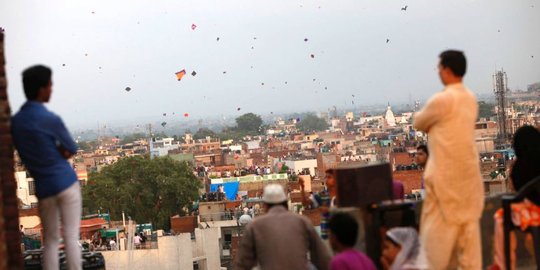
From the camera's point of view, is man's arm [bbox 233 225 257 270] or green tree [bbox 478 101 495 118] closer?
man's arm [bbox 233 225 257 270]

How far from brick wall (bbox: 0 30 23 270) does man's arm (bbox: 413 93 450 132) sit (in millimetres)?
1787

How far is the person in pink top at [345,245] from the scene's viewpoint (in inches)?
204

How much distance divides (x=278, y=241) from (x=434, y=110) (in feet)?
3.06

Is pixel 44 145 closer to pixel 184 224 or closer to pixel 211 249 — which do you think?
pixel 211 249

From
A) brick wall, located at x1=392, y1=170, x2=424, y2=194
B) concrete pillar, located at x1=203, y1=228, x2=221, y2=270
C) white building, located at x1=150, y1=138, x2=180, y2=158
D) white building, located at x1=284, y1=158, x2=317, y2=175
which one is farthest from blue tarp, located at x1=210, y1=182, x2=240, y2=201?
white building, located at x1=150, y1=138, x2=180, y2=158

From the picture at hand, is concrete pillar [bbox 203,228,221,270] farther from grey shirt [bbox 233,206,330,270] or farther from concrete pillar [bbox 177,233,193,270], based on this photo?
grey shirt [bbox 233,206,330,270]

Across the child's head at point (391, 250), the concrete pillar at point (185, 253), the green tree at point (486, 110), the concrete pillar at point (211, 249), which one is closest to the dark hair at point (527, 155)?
the child's head at point (391, 250)

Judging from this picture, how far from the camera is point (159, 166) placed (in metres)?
69.8

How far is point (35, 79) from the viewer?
5.38 m

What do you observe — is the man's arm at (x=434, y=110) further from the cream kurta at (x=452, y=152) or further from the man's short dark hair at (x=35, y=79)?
the man's short dark hair at (x=35, y=79)

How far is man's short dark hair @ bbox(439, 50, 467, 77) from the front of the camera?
5.43m

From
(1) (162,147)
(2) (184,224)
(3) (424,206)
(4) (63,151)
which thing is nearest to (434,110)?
(3) (424,206)

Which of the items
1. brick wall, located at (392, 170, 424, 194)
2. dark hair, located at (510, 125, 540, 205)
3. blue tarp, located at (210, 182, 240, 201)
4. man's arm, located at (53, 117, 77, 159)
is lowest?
blue tarp, located at (210, 182, 240, 201)

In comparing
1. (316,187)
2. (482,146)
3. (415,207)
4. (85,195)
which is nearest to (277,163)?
(482,146)
